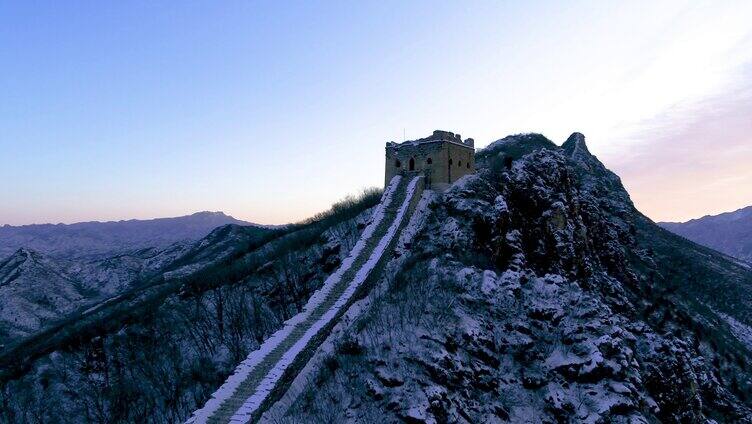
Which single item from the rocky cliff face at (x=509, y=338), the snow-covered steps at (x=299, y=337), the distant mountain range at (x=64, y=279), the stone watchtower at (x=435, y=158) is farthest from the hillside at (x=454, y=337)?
the distant mountain range at (x=64, y=279)

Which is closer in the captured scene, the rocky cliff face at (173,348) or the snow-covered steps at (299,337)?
the snow-covered steps at (299,337)

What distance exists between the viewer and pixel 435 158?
33.0 m

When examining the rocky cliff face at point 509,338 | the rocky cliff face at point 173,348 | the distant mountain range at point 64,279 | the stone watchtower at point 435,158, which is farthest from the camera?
the distant mountain range at point 64,279

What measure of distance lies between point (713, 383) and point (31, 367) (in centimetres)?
5157

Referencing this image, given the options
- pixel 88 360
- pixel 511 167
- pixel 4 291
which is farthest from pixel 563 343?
pixel 4 291

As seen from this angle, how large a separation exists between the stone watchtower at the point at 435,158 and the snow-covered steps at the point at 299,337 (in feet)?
9.53

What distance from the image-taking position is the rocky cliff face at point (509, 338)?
1770 cm

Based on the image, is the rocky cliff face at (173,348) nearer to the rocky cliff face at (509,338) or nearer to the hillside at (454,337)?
the hillside at (454,337)

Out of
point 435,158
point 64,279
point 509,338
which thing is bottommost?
point 64,279

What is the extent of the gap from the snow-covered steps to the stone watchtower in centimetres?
290

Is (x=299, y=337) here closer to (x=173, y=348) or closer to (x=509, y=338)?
(x=509, y=338)

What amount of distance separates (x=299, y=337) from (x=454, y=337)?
7031 mm

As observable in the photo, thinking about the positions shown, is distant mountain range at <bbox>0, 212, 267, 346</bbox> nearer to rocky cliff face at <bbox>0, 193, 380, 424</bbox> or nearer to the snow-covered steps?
rocky cliff face at <bbox>0, 193, 380, 424</bbox>

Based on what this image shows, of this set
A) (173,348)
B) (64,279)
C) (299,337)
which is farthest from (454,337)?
(64,279)
